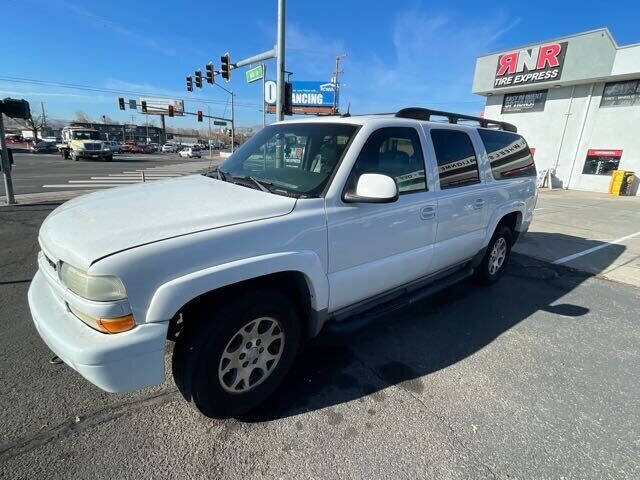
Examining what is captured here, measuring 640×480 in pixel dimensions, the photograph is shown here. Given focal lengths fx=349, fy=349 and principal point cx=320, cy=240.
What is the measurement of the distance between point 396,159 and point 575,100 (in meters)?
21.4

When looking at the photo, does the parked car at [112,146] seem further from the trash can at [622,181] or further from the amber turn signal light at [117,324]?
the trash can at [622,181]

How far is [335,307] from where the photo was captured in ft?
8.48

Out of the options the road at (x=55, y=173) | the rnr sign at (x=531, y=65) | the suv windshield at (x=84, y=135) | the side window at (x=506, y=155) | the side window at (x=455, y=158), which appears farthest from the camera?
the suv windshield at (x=84, y=135)

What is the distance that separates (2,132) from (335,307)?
10281 mm

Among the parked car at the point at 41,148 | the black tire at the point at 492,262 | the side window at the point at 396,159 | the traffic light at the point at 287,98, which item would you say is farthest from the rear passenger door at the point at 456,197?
the parked car at the point at 41,148

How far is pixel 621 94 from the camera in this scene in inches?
672

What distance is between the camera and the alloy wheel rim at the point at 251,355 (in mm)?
2154

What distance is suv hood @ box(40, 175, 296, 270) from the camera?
5.83 feet

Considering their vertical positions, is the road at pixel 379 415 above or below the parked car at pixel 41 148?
above

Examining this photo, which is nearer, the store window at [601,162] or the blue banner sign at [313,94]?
the store window at [601,162]

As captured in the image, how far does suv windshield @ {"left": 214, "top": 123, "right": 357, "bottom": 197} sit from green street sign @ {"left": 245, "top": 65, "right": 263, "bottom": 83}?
1131cm

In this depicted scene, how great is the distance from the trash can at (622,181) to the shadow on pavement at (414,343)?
16294mm

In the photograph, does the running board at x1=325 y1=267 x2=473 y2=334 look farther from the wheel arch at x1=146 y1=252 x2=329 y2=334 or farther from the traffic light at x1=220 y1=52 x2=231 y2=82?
the traffic light at x1=220 y1=52 x2=231 y2=82

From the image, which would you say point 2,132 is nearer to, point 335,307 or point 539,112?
point 335,307
